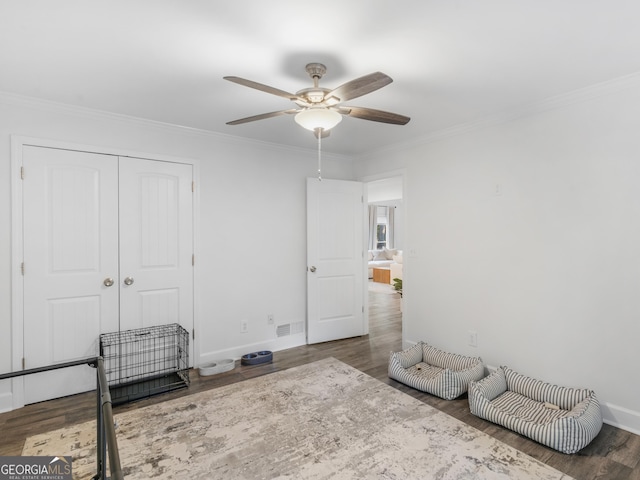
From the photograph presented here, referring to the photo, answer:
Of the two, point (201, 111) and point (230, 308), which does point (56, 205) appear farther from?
point (230, 308)

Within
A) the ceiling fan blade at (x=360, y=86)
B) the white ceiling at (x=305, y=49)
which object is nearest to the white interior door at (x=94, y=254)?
the white ceiling at (x=305, y=49)

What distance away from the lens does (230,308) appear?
12.1ft

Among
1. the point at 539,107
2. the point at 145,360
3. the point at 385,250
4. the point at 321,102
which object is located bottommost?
the point at 145,360

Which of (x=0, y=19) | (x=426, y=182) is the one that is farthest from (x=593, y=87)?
(x=0, y=19)

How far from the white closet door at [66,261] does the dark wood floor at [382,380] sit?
0.89 ft

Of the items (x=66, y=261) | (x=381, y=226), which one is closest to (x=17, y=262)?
(x=66, y=261)

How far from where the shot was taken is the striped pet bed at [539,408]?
209cm

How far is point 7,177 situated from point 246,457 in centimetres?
275

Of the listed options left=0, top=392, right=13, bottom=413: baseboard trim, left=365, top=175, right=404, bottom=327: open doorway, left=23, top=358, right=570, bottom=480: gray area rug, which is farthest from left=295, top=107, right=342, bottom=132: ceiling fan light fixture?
left=0, top=392, right=13, bottom=413: baseboard trim

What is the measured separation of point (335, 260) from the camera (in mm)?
4367

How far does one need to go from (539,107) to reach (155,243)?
11.7ft

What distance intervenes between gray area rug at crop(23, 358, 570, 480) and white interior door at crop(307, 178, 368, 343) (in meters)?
1.52

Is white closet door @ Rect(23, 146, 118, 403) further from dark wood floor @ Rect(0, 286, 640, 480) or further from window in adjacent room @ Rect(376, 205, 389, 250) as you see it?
window in adjacent room @ Rect(376, 205, 389, 250)

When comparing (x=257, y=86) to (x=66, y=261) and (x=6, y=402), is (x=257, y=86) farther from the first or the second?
(x=6, y=402)
